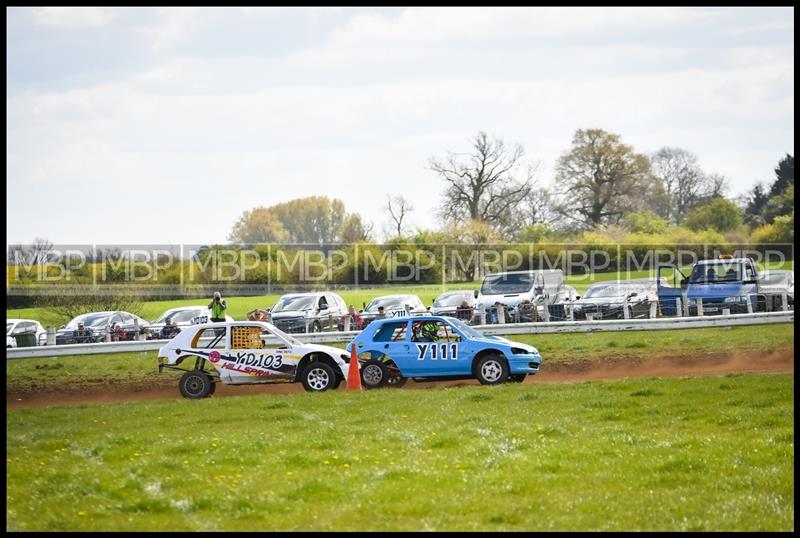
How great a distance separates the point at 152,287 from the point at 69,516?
1945 inches

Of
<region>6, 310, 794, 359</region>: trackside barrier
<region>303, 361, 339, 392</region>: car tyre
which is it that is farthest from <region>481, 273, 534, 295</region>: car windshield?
<region>303, 361, 339, 392</region>: car tyre

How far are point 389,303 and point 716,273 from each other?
1096 centimetres

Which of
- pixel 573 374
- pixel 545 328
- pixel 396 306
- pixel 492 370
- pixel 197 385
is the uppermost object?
pixel 396 306

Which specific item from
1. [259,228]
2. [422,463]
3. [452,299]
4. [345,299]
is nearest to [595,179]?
[259,228]

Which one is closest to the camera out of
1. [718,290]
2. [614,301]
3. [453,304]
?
[718,290]

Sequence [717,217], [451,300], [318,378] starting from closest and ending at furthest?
[318,378], [451,300], [717,217]

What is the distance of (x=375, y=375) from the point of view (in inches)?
829

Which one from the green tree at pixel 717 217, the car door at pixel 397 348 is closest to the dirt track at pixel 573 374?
the car door at pixel 397 348

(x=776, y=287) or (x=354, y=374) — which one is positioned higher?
(x=776, y=287)

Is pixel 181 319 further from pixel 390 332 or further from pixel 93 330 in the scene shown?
pixel 390 332

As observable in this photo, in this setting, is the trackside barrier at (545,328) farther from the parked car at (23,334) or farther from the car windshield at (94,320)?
the car windshield at (94,320)

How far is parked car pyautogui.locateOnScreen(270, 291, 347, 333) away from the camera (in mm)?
34562

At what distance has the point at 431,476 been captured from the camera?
11.3m

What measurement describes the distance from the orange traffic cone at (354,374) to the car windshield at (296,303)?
15.9 metres
